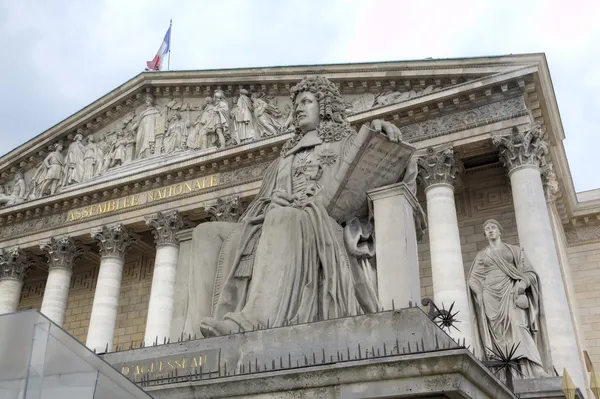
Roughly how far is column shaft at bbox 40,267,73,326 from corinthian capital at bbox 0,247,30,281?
1.89 meters

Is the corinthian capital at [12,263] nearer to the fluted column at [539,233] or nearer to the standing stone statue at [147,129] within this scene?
the standing stone statue at [147,129]

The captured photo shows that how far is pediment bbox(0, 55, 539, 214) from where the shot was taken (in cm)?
1611

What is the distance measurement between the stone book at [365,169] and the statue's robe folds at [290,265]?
0.38ft

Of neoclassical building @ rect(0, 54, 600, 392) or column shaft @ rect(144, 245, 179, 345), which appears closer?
neoclassical building @ rect(0, 54, 600, 392)

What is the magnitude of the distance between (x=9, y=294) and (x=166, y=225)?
5.74m

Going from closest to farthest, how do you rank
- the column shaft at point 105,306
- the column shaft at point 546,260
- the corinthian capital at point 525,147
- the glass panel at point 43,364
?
1. the glass panel at point 43,364
2. the column shaft at point 546,260
3. the corinthian capital at point 525,147
4. the column shaft at point 105,306

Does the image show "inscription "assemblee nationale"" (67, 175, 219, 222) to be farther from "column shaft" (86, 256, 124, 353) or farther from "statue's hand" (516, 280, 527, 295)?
"statue's hand" (516, 280, 527, 295)

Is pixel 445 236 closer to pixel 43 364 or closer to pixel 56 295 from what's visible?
pixel 56 295

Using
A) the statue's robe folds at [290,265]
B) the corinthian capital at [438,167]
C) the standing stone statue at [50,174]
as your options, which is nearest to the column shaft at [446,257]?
the corinthian capital at [438,167]

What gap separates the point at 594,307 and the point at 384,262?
614 inches

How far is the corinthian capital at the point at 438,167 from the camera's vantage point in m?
15.1

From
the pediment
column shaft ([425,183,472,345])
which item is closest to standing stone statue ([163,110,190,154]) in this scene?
the pediment

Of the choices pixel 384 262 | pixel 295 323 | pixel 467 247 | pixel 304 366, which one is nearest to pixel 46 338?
pixel 304 366

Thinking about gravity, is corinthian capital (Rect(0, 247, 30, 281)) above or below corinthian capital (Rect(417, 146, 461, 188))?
above
